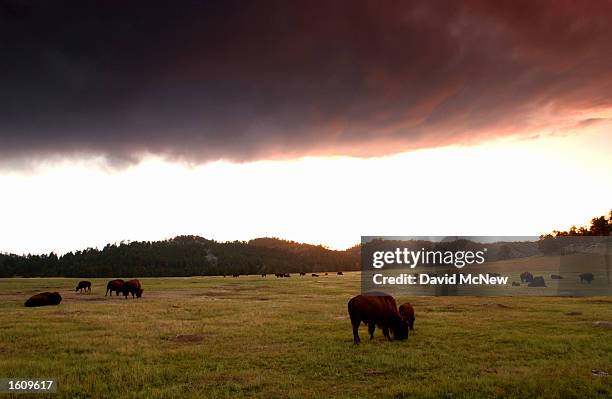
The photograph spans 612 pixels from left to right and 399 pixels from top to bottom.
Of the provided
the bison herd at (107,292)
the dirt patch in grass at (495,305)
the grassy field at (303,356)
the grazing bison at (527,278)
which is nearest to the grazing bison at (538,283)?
the grazing bison at (527,278)

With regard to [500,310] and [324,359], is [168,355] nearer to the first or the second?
[324,359]

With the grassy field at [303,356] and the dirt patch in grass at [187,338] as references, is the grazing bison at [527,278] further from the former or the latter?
the dirt patch in grass at [187,338]

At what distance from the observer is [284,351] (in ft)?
59.7

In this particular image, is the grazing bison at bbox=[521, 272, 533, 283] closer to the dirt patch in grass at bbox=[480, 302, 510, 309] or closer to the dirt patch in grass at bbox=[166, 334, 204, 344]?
the dirt patch in grass at bbox=[480, 302, 510, 309]

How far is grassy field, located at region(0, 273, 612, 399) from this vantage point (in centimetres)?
1298

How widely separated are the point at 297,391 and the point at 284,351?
→ 5.62 metres

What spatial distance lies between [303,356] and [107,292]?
4601cm

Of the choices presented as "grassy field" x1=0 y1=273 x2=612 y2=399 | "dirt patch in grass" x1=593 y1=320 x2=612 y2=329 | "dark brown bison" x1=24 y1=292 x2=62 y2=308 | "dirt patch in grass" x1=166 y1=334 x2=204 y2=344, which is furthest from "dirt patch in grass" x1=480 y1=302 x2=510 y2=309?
"dark brown bison" x1=24 y1=292 x2=62 y2=308

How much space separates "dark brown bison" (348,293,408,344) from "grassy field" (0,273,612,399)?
794mm

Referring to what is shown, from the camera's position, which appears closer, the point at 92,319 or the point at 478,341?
the point at 478,341

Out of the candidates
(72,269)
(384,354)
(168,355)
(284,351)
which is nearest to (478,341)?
(384,354)

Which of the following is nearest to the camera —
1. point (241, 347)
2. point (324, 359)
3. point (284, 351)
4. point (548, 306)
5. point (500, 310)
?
point (324, 359)

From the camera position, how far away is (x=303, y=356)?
56.3 ft

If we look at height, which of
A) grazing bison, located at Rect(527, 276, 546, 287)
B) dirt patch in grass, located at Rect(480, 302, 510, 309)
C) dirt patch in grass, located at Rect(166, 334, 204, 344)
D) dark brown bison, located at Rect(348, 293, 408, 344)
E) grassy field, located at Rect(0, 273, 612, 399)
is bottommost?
grazing bison, located at Rect(527, 276, 546, 287)
